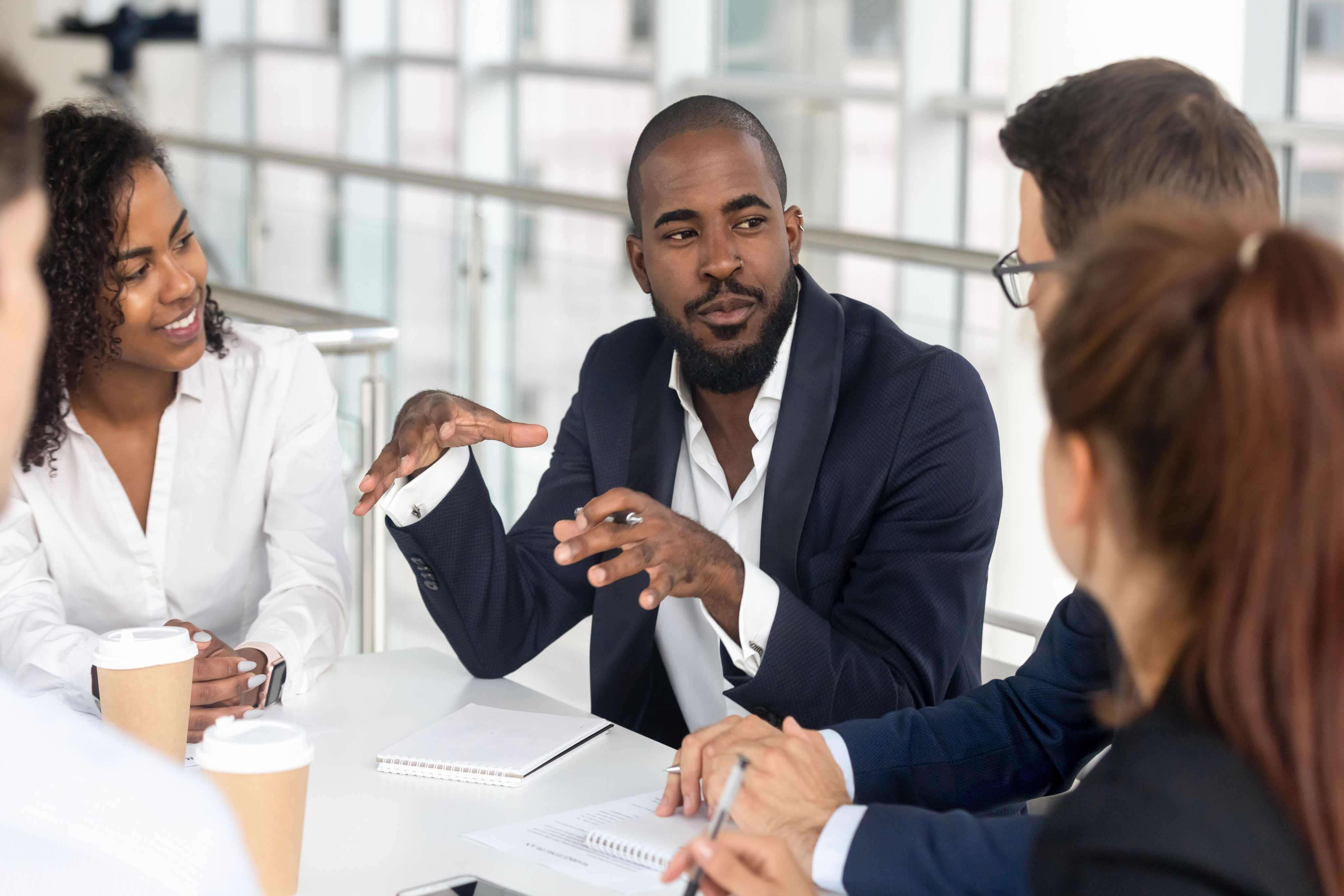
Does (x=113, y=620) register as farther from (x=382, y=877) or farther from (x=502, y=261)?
(x=502, y=261)

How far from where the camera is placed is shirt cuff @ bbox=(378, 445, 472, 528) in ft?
5.74

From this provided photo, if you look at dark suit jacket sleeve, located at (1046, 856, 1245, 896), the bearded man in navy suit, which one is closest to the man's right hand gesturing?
the bearded man in navy suit

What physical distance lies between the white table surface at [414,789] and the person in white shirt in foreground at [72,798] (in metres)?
0.37

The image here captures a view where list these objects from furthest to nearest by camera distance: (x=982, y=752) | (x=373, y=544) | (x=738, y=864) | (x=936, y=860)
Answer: (x=373, y=544) < (x=982, y=752) < (x=936, y=860) < (x=738, y=864)

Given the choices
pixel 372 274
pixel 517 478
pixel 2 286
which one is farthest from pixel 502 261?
pixel 2 286

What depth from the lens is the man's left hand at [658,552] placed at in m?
1.41

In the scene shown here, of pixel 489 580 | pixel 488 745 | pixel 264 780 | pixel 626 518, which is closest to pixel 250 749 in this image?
pixel 264 780

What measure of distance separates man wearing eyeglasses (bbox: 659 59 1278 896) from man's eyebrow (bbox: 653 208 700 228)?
62 cm

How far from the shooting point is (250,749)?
100 cm

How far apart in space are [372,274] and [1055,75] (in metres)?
3.40

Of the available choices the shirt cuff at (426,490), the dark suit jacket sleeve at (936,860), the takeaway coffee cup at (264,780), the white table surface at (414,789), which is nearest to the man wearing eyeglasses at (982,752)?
the dark suit jacket sleeve at (936,860)

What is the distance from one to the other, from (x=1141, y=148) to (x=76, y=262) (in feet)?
4.37

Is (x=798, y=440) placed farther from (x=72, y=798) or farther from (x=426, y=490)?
(x=72, y=798)

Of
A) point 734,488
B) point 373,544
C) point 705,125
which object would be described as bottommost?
point 373,544
